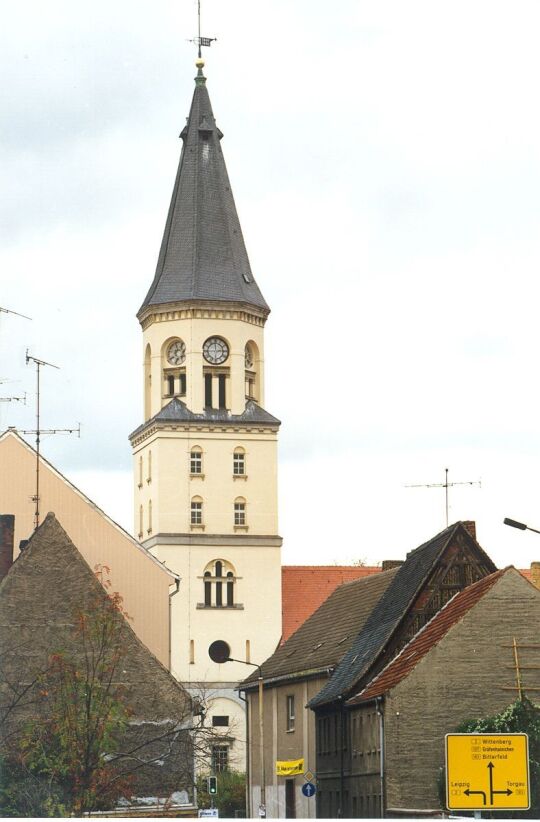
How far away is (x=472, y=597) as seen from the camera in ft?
171

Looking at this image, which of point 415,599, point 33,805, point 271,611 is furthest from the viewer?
point 271,611

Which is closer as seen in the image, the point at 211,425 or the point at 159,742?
the point at 159,742

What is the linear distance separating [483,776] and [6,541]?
99.4ft

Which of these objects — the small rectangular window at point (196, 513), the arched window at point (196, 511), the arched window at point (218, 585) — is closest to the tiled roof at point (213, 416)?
the arched window at point (196, 511)

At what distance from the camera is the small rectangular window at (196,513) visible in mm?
126875

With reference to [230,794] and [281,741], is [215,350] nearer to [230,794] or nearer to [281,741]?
[230,794]

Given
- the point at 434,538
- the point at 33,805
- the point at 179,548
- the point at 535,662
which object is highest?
the point at 179,548

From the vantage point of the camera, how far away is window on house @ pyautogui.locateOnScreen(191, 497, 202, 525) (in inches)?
4995

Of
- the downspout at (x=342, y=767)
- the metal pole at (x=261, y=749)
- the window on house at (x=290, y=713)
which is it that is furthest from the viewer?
the metal pole at (x=261, y=749)

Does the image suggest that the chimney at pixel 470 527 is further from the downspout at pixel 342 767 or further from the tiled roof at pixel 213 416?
the tiled roof at pixel 213 416

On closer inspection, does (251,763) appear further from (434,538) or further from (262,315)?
(262,315)

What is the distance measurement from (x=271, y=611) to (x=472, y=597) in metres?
73.4

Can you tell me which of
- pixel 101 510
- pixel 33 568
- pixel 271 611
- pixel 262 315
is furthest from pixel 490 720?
pixel 262 315

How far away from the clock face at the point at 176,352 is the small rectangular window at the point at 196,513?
9.22 meters
